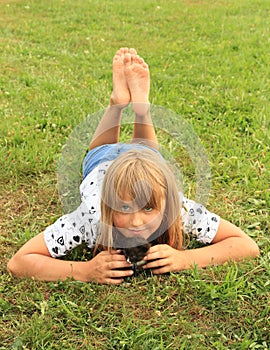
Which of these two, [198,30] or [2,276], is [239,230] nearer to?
[2,276]

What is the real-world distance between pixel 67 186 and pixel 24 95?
155cm

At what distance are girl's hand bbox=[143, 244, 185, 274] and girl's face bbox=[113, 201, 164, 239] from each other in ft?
0.47

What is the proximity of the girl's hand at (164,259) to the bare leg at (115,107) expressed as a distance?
1164 mm

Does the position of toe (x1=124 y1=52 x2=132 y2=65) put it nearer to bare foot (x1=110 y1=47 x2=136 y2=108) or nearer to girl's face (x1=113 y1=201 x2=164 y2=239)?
bare foot (x1=110 y1=47 x2=136 y2=108)

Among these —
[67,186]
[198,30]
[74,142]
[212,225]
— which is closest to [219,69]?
[198,30]

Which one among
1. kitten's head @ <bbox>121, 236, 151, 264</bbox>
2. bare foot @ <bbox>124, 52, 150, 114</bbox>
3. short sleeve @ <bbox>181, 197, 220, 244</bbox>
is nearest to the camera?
kitten's head @ <bbox>121, 236, 151, 264</bbox>

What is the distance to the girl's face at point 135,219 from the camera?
8.24 feet

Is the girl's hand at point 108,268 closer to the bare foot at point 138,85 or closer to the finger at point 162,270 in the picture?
the finger at point 162,270

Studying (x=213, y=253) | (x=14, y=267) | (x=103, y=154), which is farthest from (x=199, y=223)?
(x=14, y=267)

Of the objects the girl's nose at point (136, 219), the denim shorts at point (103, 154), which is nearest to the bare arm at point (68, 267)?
the girl's nose at point (136, 219)

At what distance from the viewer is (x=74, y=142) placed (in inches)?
164

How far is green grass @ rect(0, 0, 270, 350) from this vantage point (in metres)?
2.48

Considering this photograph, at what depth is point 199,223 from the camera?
9.62 feet

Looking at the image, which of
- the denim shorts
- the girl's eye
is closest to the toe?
the denim shorts
